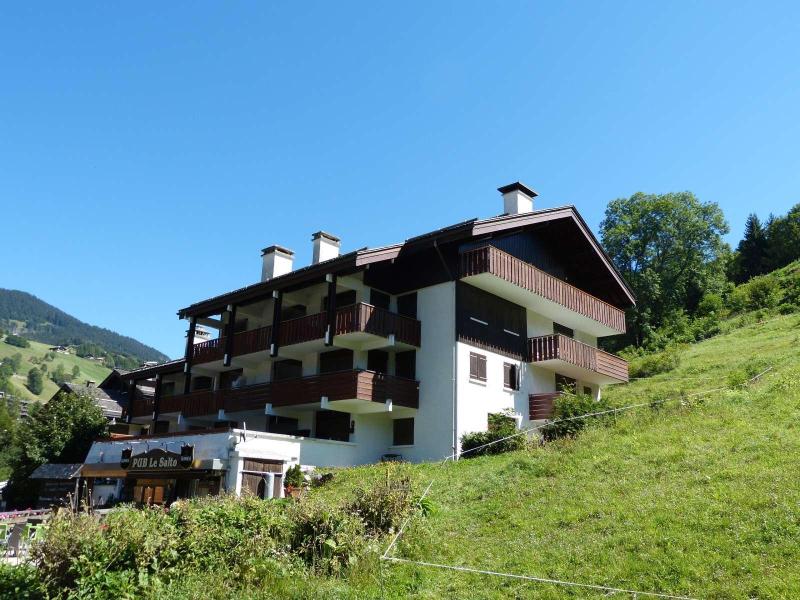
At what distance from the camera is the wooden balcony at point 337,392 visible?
2649 centimetres

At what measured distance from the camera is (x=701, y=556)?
1084cm

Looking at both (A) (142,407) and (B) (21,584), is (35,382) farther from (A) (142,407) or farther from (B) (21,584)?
(B) (21,584)

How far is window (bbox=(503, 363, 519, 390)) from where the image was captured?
97.8 ft

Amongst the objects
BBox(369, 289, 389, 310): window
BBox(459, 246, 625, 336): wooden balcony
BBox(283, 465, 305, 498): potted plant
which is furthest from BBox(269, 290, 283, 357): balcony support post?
BBox(459, 246, 625, 336): wooden balcony

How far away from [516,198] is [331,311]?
9.72m

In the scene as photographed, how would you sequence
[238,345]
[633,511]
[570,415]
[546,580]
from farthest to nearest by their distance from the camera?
[238,345] < [570,415] < [633,511] < [546,580]

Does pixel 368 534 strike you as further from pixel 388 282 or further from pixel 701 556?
pixel 388 282

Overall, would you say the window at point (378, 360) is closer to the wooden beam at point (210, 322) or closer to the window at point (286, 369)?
the window at point (286, 369)

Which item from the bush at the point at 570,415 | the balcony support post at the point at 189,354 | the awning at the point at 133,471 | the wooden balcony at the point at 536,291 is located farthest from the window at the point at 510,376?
the balcony support post at the point at 189,354

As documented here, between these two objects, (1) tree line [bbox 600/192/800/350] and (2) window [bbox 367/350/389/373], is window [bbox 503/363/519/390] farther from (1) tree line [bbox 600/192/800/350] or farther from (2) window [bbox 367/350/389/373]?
(1) tree line [bbox 600/192/800/350]

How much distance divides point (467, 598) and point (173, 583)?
436 centimetres

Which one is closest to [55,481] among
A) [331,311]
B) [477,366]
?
[331,311]

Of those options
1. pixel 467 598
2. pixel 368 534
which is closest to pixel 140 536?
pixel 368 534

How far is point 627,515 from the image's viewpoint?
13086 millimetres
